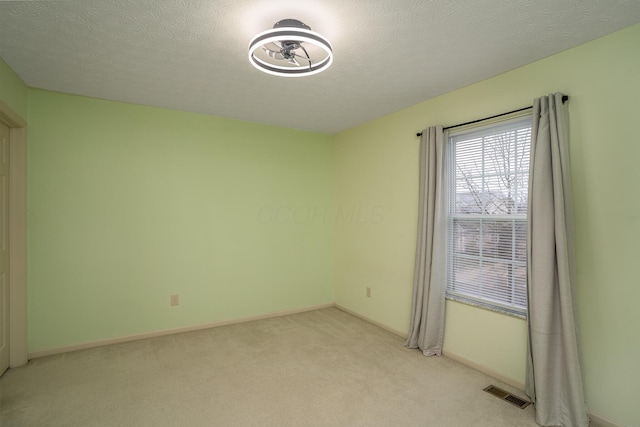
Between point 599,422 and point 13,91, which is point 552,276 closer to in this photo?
point 599,422

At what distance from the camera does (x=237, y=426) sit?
82.1 inches

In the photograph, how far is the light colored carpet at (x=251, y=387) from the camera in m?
2.17

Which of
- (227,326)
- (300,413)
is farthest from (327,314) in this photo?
(300,413)

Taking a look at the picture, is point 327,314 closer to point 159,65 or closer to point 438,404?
point 438,404

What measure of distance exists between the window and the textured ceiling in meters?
0.56

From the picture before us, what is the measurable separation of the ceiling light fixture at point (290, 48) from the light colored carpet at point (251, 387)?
7.60 feet

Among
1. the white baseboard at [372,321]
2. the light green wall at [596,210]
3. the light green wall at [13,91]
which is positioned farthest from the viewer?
the white baseboard at [372,321]

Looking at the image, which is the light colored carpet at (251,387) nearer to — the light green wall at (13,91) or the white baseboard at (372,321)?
the white baseboard at (372,321)

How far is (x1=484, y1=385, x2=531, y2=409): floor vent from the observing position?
2.32m

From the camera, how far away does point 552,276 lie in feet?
7.19

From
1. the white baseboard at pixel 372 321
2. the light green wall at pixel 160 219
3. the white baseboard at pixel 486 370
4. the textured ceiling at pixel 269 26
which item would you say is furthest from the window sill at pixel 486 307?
the light green wall at pixel 160 219

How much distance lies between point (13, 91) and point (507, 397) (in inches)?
179

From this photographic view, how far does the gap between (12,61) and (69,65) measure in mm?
376

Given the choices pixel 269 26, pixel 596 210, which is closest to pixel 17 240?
pixel 269 26
